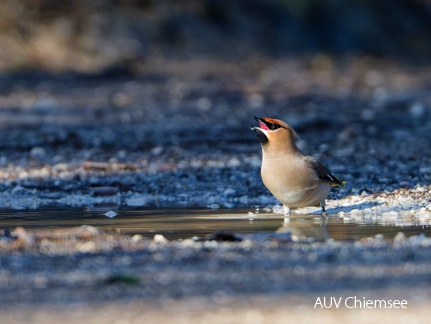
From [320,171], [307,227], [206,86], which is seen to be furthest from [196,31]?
[307,227]

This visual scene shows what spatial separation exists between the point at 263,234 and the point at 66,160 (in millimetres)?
5701

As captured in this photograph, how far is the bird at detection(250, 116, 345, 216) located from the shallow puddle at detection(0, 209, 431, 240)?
0.65 ft

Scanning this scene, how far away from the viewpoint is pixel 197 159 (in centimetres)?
1306

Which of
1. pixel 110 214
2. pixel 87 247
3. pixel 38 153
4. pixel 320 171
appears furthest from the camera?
pixel 38 153

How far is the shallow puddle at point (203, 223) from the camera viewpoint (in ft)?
27.0

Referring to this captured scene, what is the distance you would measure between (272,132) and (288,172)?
44 centimetres

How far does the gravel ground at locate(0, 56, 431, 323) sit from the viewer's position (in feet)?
18.7

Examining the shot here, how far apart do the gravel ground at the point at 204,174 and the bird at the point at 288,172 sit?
0.41 metres

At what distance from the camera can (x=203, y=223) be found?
8828 millimetres

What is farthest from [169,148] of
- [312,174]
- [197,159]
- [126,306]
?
[126,306]

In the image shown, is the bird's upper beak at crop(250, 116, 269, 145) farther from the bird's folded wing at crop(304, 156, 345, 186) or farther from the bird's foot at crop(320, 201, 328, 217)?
the bird's foot at crop(320, 201, 328, 217)

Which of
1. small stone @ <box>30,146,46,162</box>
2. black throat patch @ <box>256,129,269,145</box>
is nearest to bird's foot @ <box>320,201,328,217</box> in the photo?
black throat patch @ <box>256,129,269,145</box>

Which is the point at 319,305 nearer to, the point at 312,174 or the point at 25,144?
the point at 312,174

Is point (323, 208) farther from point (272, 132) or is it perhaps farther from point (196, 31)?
point (196, 31)
